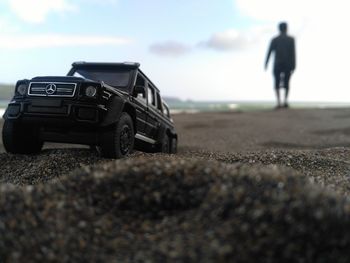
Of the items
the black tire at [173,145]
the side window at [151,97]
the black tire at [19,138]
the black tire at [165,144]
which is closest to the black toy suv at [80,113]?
the black tire at [19,138]

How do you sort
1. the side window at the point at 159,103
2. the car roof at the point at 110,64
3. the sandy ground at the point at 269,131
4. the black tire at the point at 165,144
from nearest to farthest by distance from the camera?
the car roof at the point at 110,64 < the black tire at the point at 165,144 < the side window at the point at 159,103 < the sandy ground at the point at 269,131

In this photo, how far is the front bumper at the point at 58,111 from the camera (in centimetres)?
634

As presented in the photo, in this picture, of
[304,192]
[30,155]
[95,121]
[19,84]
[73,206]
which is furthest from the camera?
[30,155]

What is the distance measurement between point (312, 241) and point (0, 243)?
7.35 feet

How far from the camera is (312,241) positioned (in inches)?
111

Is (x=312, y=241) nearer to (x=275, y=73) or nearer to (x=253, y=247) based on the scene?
(x=253, y=247)

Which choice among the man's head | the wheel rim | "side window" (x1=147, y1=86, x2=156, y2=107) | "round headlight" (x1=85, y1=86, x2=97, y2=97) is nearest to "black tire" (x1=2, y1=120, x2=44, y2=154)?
"round headlight" (x1=85, y1=86, x2=97, y2=97)

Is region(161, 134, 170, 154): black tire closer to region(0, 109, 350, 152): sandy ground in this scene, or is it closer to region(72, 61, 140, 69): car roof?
region(0, 109, 350, 152): sandy ground

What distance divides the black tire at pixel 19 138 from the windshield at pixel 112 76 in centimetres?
157

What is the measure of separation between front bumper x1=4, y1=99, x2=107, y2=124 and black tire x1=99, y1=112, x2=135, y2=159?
0.28m

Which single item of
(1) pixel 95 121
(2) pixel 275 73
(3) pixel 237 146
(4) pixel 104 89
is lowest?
(3) pixel 237 146

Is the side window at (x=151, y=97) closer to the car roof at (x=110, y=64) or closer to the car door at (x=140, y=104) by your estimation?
the car door at (x=140, y=104)

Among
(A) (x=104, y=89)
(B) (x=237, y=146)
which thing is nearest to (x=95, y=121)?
(A) (x=104, y=89)

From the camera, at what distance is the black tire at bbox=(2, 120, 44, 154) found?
7082 millimetres
